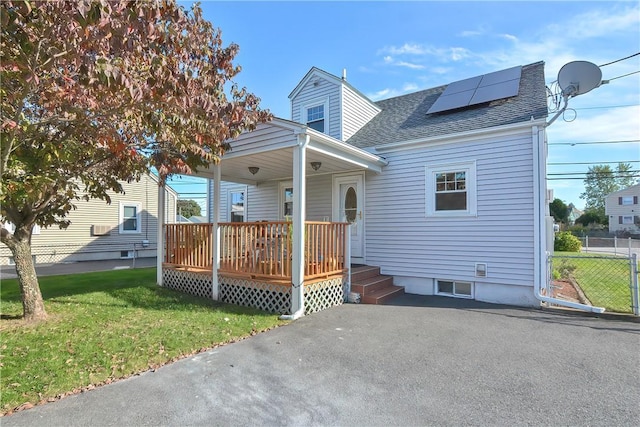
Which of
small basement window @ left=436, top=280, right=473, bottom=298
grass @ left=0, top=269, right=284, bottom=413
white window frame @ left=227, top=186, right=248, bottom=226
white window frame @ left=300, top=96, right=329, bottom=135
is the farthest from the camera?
white window frame @ left=227, top=186, right=248, bottom=226

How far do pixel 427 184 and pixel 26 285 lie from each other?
7.69m

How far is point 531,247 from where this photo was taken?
257 inches

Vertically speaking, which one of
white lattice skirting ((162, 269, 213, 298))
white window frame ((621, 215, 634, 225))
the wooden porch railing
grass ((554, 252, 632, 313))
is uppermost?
white window frame ((621, 215, 634, 225))

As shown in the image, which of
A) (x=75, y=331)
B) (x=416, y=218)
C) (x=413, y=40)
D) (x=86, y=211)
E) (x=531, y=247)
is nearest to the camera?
(x=75, y=331)

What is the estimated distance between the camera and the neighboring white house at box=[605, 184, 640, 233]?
42625 millimetres

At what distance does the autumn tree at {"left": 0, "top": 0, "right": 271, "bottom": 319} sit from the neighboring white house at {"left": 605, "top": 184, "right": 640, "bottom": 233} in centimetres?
5309

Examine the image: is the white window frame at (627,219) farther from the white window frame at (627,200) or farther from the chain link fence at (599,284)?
the chain link fence at (599,284)

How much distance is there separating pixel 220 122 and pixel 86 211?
15.5 m

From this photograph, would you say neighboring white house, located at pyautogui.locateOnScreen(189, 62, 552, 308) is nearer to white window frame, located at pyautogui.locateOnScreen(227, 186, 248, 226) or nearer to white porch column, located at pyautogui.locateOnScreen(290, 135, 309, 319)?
white porch column, located at pyautogui.locateOnScreen(290, 135, 309, 319)

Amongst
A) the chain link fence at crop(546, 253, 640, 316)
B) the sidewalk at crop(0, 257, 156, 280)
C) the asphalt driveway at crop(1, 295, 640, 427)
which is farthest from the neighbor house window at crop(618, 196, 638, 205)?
the sidewalk at crop(0, 257, 156, 280)

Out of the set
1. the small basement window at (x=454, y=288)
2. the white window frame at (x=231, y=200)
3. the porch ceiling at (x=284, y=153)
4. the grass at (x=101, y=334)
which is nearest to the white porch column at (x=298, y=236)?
the porch ceiling at (x=284, y=153)

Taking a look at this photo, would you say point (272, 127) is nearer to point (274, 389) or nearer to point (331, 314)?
point (331, 314)

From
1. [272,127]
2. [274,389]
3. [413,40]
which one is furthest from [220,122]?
[413,40]

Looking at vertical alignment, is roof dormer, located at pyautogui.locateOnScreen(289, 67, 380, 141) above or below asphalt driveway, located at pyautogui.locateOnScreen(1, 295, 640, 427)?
above
